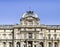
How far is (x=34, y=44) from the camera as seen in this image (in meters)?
63.4

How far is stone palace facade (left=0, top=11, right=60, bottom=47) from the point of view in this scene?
63.9 metres

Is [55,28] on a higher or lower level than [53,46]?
higher

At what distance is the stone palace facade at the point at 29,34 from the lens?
63.9 m

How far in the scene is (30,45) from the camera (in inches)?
2527

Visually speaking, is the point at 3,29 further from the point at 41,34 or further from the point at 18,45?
the point at 41,34

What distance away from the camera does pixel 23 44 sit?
63938 millimetres

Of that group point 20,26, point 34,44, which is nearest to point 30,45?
point 34,44

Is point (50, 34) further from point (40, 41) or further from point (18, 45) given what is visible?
point (18, 45)

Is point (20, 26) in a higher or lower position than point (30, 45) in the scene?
higher

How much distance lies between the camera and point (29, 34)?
211 feet

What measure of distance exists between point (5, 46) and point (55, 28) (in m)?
15.9

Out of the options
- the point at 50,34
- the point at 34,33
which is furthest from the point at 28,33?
the point at 50,34

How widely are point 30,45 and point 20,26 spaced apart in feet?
20.6

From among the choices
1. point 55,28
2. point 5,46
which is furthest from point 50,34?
point 5,46
